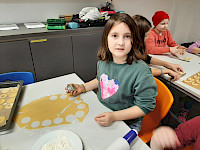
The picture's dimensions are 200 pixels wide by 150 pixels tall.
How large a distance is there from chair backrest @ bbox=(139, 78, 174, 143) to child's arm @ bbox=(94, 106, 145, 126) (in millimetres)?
172

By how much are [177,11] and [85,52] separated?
2.32 meters

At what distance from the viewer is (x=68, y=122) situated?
72cm

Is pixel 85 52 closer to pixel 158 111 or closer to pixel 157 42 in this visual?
pixel 157 42

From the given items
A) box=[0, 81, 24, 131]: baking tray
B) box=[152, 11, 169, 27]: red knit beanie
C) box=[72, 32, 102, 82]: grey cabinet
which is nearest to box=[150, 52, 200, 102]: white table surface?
box=[152, 11, 169, 27]: red knit beanie

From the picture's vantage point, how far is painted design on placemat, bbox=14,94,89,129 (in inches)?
28.3

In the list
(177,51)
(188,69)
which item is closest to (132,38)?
(188,69)

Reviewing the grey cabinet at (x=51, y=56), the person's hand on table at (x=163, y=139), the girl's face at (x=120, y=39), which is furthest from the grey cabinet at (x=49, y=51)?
the person's hand on table at (x=163, y=139)

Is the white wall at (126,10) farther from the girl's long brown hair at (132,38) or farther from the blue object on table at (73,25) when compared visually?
the girl's long brown hair at (132,38)

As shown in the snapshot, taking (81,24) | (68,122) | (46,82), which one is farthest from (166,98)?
(81,24)

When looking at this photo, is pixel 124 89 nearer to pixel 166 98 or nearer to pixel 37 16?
pixel 166 98

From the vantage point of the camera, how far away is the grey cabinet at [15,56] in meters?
1.71

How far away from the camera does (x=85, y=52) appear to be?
7.25 ft

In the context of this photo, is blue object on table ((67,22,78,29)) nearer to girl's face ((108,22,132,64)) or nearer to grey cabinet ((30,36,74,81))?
grey cabinet ((30,36,74,81))

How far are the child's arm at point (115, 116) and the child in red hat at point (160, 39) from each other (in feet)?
3.66
